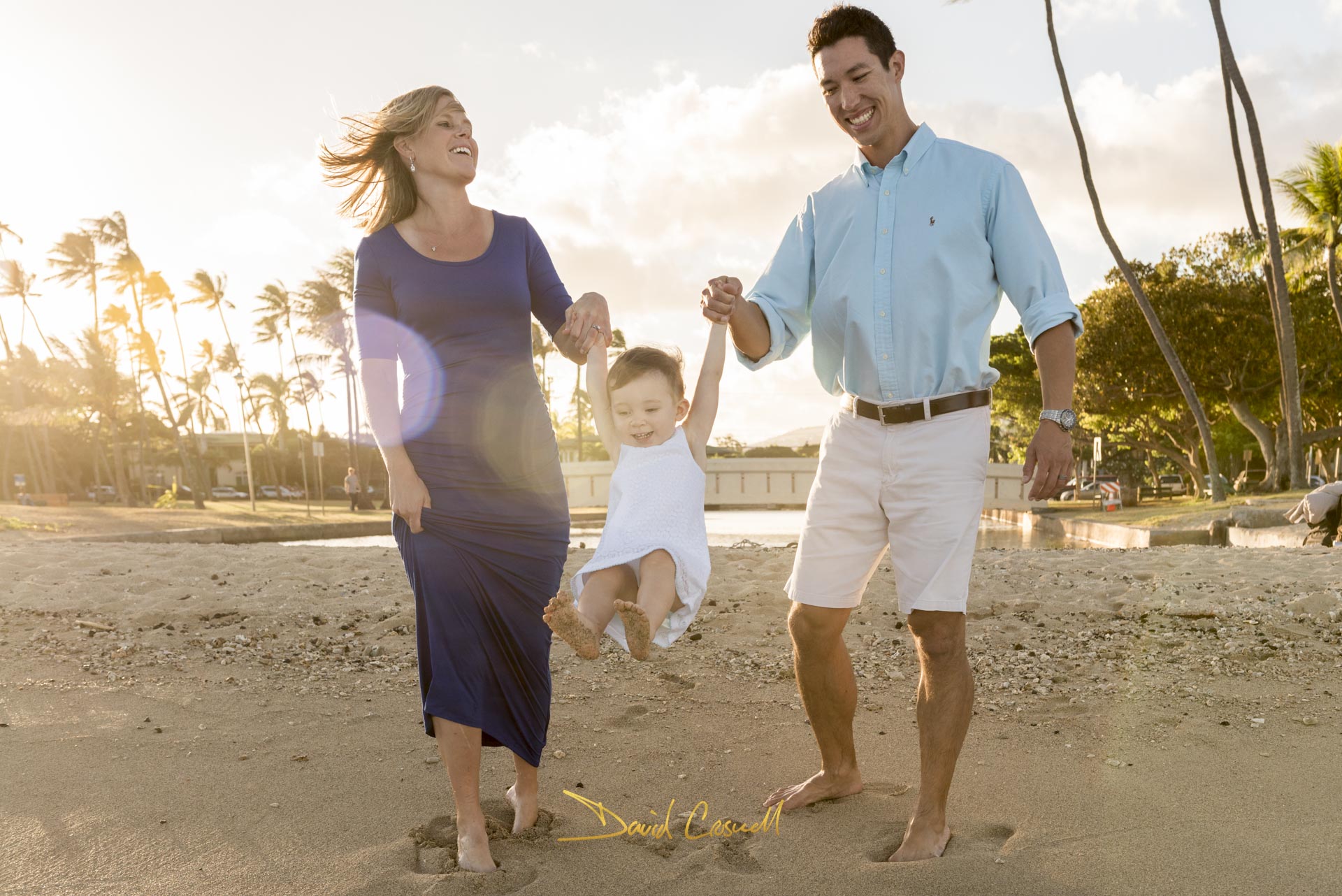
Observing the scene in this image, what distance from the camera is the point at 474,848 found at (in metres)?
2.69

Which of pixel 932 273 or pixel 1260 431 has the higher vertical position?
pixel 932 273

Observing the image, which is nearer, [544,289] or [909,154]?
[909,154]

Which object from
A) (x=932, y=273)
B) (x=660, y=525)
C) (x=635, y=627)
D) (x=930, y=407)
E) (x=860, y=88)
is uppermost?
(x=860, y=88)

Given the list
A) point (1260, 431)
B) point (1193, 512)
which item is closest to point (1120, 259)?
point (1193, 512)

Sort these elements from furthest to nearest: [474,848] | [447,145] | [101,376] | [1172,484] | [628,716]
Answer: [1172,484] → [101,376] → [628,716] → [447,145] → [474,848]

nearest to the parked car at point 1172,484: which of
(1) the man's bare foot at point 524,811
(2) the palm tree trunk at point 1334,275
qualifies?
(2) the palm tree trunk at point 1334,275

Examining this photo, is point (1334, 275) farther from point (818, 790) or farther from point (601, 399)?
point (601, 399)

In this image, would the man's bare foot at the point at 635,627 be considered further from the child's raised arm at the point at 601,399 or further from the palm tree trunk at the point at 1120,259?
the palm tree trunk at the point at 1120,259

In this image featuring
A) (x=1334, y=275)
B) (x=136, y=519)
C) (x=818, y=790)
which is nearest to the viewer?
(x=818, y=790)

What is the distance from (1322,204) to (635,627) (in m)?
31.7

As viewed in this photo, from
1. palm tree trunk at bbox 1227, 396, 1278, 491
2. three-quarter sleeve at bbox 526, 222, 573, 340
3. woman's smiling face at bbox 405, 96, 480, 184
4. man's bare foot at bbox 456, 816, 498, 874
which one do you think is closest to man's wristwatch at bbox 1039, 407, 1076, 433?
three-quarter sleeve at bbox 526, 222, 573, 340

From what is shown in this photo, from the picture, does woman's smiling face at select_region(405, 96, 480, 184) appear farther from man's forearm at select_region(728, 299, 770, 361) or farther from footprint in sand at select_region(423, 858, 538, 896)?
footprint in sand at select_region(423, 858, 538, 896)

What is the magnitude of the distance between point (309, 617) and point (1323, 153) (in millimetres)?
30539

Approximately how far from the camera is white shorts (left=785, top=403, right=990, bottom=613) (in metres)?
2.81
